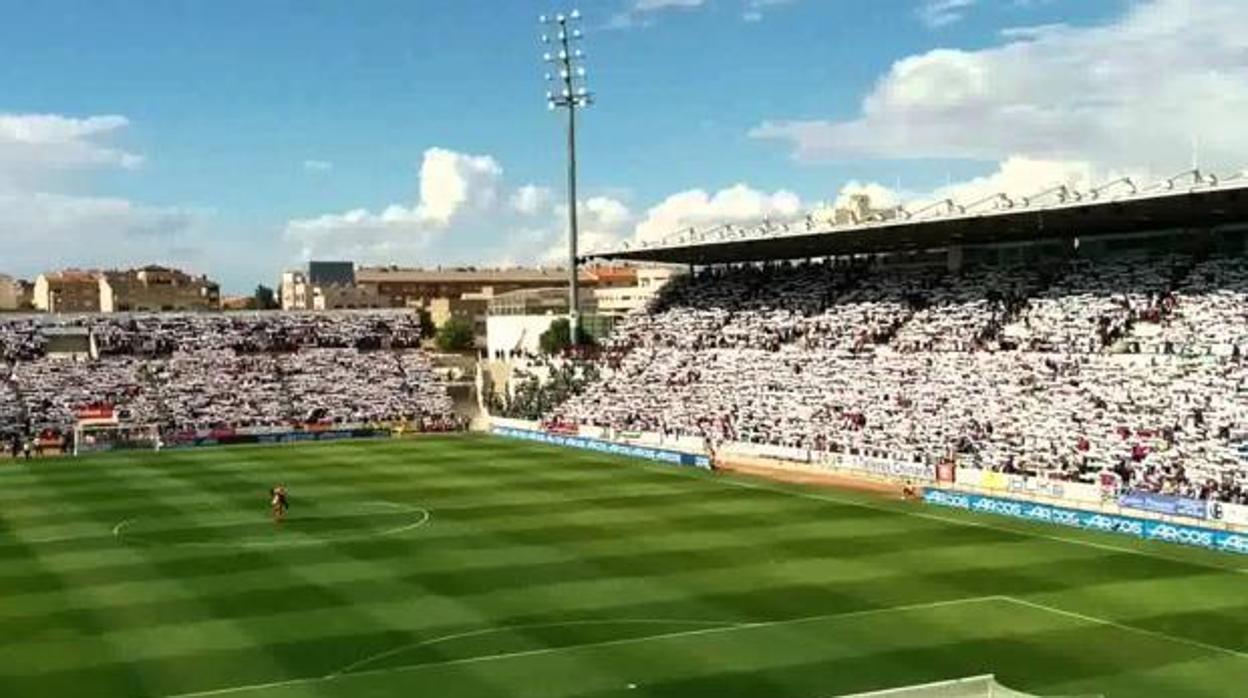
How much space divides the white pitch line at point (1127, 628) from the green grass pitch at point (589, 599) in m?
0.11

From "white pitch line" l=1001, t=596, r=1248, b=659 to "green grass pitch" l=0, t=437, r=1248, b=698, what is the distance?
0.11 m

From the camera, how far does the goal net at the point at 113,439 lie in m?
69.9

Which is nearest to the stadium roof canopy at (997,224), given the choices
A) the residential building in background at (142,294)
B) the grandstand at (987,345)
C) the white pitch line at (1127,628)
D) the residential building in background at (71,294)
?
the grandstand at (987,345)

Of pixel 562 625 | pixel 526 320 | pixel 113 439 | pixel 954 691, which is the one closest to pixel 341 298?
pixel 526 320

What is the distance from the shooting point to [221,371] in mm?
85688

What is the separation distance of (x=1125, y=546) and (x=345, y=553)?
21059 mm

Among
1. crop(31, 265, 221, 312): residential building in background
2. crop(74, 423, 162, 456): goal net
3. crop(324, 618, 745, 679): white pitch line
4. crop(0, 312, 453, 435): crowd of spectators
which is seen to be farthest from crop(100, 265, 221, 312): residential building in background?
crop(324, 618, 745, 679): white pitch line

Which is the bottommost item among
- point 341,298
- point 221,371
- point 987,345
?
point 221,371

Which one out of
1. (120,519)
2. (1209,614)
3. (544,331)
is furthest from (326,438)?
(1209,614)

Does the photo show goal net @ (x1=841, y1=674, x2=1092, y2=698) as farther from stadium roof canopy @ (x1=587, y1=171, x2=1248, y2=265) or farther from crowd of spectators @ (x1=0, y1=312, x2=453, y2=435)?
crowd of spectators @ (x1=0, y1=312, x2=453, y2=435)

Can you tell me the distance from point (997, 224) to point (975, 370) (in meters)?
6.77

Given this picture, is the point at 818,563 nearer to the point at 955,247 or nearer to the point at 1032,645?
the point at 1032,645

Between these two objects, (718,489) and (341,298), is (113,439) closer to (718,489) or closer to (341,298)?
(718,489)

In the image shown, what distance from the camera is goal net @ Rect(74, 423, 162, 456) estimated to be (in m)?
69.9
